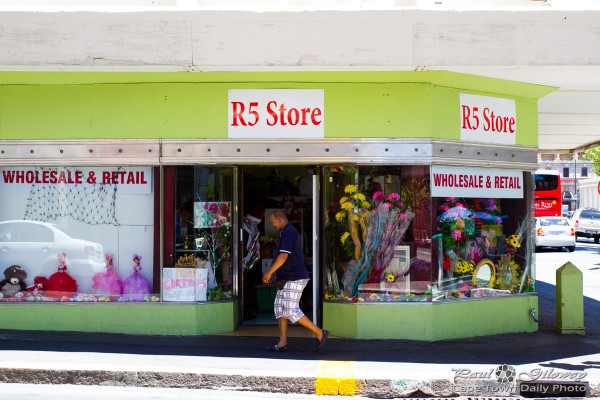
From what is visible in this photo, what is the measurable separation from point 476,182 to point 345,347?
9.72ft

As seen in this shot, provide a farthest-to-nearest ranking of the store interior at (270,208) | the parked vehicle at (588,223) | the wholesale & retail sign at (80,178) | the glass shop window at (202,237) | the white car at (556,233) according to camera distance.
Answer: the parked vehicle at (588,223)
the white car at (556,233)
the store interior at (270,208)
the wholesale & retail sign at (80,178)
the glass shop window at (202,237)

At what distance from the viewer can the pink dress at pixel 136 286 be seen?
7.73m

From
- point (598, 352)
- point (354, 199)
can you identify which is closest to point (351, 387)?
point (354, 199)

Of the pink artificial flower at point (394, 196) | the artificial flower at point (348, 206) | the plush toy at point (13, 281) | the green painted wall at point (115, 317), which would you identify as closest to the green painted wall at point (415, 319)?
the artificial flower at point (348, 206)

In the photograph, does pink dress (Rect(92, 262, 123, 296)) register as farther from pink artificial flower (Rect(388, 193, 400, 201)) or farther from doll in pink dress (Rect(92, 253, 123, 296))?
pink artificial flower (Rect(388, 193, 400, 201))

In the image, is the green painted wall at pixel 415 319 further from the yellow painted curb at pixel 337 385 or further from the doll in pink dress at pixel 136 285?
the doll in pink dress at pixel 136 285

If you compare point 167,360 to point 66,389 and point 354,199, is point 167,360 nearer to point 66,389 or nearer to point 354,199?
point 66,389

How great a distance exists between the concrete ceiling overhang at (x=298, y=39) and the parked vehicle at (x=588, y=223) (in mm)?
25397

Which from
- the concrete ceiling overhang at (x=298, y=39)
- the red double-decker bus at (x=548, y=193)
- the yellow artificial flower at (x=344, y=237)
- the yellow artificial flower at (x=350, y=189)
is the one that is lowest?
the yellow artificial flower at (x=344, y=237)

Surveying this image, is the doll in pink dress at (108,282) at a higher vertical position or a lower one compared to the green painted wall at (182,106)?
lower

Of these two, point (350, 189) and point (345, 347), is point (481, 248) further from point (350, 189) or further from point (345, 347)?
point (345, 347)

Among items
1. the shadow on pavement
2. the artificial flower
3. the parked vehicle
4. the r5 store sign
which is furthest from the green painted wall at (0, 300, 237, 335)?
the parked vehicle

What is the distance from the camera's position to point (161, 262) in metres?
7.63

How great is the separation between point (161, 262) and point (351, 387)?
322 centimetres
